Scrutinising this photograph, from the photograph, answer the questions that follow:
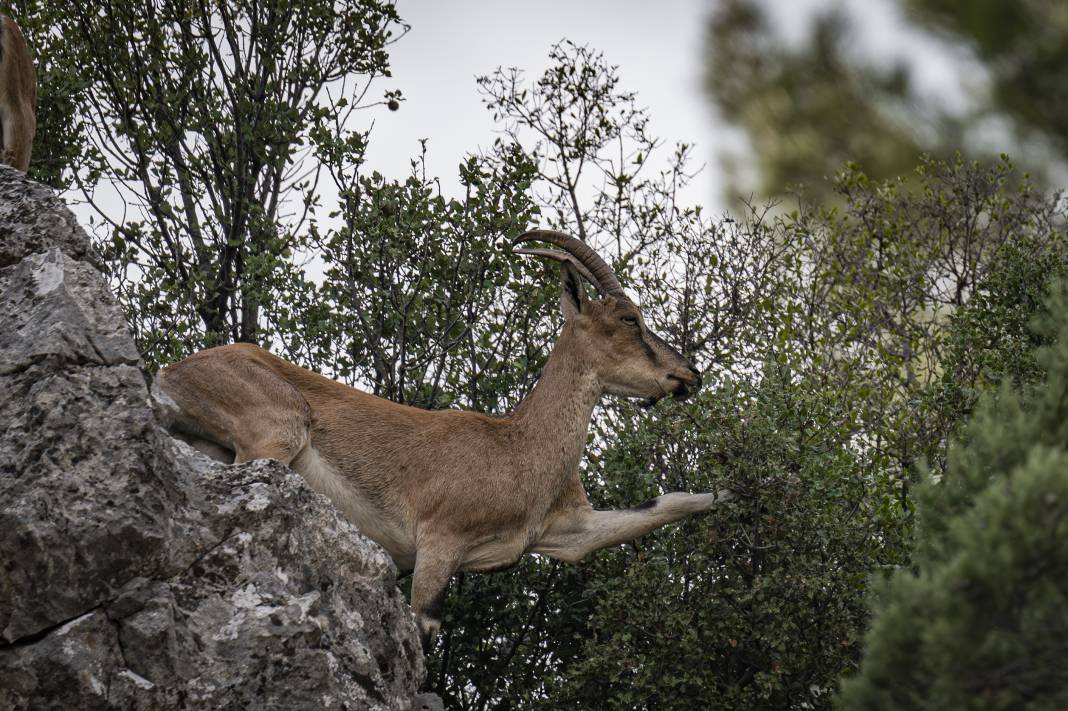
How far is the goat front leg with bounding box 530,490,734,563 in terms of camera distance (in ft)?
33.3

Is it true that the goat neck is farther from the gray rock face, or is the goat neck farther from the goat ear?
the gray rock face

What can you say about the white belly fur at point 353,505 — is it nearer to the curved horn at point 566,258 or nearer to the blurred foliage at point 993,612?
the curved horn at point 566,258

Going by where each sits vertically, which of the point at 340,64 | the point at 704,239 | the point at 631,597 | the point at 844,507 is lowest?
the point at 631,597

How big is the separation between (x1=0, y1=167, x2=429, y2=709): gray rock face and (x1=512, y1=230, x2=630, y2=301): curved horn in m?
4.31

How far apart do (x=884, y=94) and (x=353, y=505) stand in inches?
267

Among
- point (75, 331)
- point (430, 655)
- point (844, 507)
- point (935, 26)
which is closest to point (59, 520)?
point (75, 331)

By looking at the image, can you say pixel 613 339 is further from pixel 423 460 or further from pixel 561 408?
pixel 423 460

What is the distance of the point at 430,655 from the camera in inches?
385

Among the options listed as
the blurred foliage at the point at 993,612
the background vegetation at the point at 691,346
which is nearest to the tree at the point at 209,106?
the background vegetation at the point at 691,346

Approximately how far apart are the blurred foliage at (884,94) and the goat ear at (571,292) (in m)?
6.71

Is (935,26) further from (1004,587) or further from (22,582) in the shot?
(22,582)

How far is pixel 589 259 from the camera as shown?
11484mm

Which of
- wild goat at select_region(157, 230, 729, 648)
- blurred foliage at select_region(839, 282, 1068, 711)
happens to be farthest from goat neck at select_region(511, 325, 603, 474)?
blurred foliage at select_region(839, 282, 1068, 711)

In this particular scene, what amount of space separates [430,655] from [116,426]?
3.75 m
